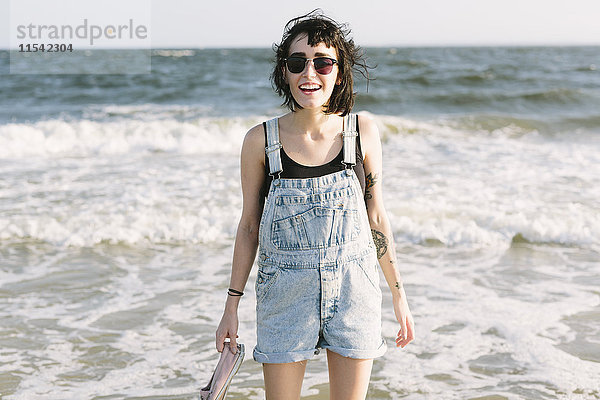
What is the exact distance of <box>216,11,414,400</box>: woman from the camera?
7.70 feet

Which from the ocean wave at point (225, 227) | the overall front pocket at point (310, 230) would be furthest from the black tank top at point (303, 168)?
the ocean wave at point (225, 227)

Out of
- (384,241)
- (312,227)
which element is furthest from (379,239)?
(312,227)

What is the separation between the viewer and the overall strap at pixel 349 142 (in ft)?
7.88

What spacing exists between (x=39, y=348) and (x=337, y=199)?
10.5 ft

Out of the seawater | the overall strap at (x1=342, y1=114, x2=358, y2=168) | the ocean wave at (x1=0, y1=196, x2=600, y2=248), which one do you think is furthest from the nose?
the ocean wave at (x1=0, y1=196, x2=600, y2=248)

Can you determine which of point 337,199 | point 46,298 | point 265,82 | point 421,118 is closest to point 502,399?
point 337,199

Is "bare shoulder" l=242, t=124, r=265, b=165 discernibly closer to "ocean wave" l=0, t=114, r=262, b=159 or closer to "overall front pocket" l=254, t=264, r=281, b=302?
"overall front pocket" l=254, t=264, r=281, b=302

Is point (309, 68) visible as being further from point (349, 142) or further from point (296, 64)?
point (349, 142)

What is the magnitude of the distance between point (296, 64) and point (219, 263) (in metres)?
4.22

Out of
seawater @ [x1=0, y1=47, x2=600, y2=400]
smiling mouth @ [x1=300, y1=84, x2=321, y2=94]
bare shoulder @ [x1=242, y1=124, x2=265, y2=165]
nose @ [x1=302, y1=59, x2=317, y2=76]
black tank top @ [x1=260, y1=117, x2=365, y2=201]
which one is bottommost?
seawater @ [x1=0, y1=47, x2=600, y2=400]

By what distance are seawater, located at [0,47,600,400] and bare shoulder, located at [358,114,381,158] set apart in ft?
6.59

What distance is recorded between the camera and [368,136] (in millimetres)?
2480

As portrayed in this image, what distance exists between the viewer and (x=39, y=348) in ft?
15.1

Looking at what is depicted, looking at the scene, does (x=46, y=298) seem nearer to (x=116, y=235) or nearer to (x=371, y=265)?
(x=116, y=235)
